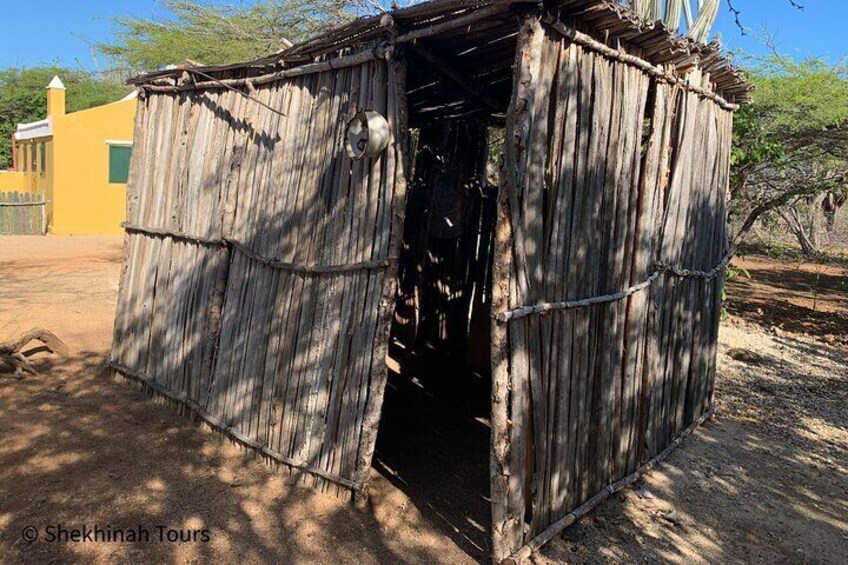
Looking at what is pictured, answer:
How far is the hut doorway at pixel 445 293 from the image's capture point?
220 inches

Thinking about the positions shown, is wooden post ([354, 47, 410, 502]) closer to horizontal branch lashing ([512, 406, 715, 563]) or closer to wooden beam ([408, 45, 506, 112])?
wooden beam ([408, 45, 506, 112])

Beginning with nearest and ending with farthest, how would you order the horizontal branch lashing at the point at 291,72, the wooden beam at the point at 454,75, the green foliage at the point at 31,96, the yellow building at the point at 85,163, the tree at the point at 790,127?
the horizontal branch lashing at the point at 291,72, the wooden beam at the point at 454,75, the tree at the point at 790,127, the yellow building at the point at 85,163, the green foliage at the point at 31,96

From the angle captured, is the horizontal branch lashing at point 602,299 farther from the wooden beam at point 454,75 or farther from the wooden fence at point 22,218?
the wooden fence at point 22,218

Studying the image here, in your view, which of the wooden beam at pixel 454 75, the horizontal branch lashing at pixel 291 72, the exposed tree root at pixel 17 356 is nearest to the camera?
the horizontal branch lashing at pixel 291 72

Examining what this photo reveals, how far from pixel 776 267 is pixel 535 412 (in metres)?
16.9

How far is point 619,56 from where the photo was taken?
364cm

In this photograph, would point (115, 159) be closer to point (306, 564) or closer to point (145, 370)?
point (145, 370)

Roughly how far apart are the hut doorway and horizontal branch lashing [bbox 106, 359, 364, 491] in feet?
3.87

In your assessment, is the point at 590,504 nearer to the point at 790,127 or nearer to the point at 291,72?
the point at 291,72

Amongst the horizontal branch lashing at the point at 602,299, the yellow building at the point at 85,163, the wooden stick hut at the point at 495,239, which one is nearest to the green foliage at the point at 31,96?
the yellow building at the point at 85,163

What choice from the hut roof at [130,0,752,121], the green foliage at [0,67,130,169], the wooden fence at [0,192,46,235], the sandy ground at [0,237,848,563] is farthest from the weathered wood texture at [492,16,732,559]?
the green foliage at [0,67,130,169]

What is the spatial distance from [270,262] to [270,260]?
0.6 inches

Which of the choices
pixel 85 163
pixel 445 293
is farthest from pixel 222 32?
pixel 445 293

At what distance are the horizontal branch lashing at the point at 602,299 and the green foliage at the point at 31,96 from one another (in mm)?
24588
